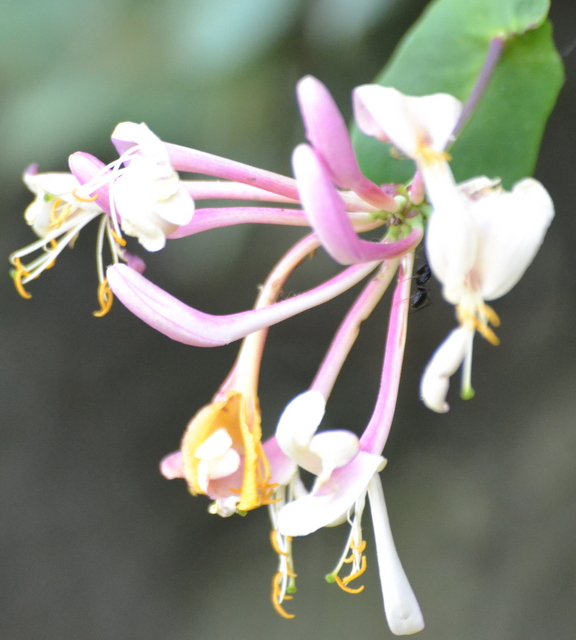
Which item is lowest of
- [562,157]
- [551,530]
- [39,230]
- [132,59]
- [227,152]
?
[551,530]

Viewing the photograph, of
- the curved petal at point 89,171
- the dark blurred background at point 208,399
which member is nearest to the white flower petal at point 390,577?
the curved petal at point 89,171

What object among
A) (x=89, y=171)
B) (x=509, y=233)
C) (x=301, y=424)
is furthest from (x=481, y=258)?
(x=89, y=171)

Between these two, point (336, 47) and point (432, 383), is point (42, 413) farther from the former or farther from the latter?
point (432, 383)

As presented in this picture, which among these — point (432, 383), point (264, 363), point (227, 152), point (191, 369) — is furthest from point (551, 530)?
point (432, 383)

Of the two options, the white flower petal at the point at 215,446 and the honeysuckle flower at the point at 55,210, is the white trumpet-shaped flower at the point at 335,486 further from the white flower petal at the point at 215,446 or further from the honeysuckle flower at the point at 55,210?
the honeysuckle flower at the point at 55,210

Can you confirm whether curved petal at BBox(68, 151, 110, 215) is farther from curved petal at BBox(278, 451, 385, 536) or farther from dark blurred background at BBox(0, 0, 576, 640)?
dark blurred background at BBox(0, 0, 576, 640)

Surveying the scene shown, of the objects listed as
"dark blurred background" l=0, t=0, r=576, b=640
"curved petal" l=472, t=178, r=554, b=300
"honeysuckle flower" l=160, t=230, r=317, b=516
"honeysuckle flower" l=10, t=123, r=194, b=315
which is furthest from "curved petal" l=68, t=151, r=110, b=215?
"dark blurred background" l=0, t=0, r=576, b=640
